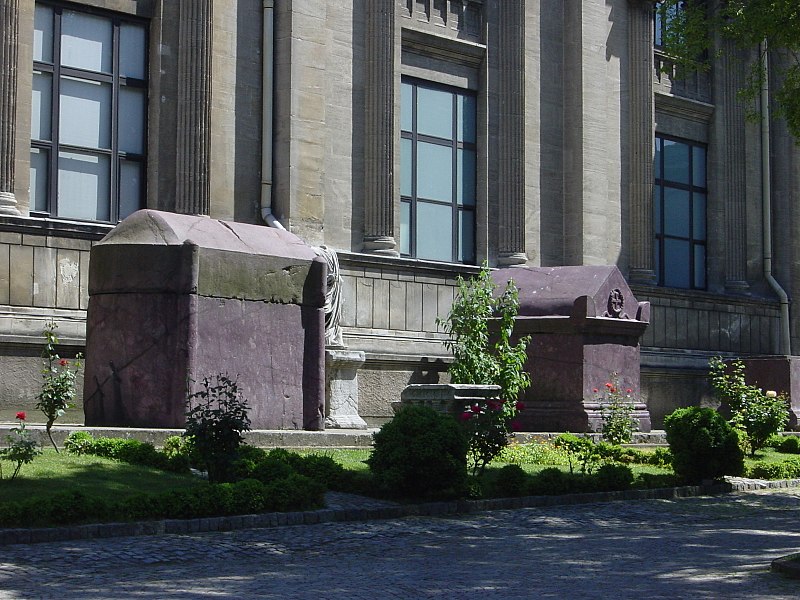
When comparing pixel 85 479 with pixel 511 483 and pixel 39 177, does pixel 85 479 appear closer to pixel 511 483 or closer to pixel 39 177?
pixel 511 483

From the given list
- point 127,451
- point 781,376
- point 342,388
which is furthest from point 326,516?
point 781,376

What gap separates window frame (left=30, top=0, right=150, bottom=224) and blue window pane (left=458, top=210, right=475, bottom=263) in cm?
829

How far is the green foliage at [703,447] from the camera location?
17.5m

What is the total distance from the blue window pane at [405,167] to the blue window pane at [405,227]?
11.9 inches

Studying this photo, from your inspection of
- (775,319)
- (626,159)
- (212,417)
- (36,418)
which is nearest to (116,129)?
(36,418)

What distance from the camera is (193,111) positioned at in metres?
24.0

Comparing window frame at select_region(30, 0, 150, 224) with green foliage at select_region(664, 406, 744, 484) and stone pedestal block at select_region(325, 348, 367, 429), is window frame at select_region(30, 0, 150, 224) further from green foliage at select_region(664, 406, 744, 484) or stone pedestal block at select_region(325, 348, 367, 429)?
green foliage at select_region(664, 406, 744, 484)

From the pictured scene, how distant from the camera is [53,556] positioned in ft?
32.6

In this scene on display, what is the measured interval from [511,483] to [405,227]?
14.0 m

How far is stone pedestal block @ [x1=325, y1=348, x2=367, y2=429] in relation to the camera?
2186cm

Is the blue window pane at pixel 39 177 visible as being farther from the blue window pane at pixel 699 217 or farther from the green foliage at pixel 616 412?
the blue window pane at pixel 699 217

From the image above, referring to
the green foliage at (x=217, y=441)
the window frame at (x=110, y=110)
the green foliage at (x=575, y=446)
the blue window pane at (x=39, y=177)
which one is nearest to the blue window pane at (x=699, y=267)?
the green foliage at (x=575, y=446)

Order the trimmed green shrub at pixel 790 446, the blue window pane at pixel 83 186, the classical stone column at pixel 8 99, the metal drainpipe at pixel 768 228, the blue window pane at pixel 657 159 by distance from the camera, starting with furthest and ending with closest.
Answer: the metal drainpipe at pixel 768 228 → the blue window pane at pixel 657 159 → the trimmed green shrub at pixel 790 446 → the blue window pane at pixel 83 186 → the classical stone column at pixel 8 99

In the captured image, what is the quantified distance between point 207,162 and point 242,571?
49.8 feet
